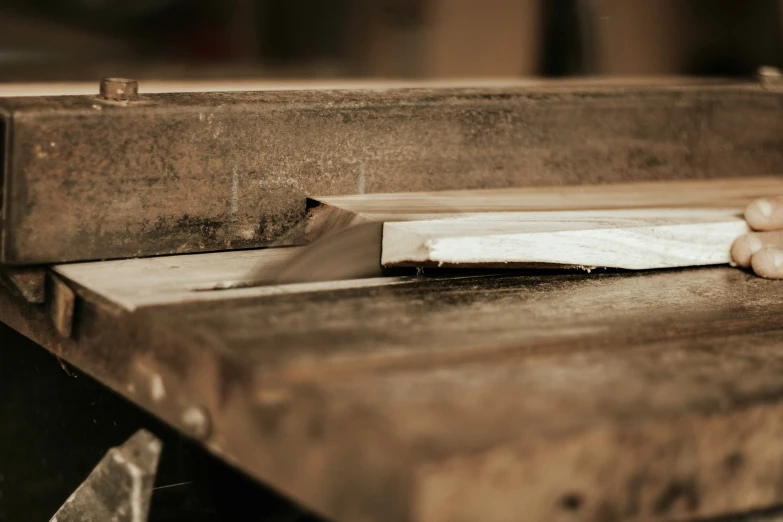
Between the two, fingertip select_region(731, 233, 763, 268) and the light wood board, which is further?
fingertip select_region(731, 233, 763, 268)

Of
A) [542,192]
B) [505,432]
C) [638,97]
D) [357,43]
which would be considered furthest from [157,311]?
[357,43]

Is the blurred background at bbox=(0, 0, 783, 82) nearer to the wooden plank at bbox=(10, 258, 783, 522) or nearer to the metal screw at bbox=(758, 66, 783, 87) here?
the metal screw at bbox=(758, 66, 783, 87)

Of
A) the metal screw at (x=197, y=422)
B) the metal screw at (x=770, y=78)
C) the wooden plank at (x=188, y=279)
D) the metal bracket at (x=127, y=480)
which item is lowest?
the metal bracket at (x=127, y=480)

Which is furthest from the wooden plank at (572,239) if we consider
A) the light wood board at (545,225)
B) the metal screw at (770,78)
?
the metal screw at (770,78)

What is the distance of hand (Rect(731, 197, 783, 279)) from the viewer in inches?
70.5

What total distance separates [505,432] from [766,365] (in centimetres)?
43

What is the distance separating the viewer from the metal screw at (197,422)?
3.84 ft

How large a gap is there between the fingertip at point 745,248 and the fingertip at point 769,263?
2 centimetres

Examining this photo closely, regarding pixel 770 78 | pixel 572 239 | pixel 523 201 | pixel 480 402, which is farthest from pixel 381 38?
pixel 480 402

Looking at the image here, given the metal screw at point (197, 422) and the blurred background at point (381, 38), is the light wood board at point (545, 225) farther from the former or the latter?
the blurred background at point (381, 38)

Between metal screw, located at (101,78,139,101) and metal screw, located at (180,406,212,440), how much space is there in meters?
0.71

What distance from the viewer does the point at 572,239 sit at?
1.68 metres

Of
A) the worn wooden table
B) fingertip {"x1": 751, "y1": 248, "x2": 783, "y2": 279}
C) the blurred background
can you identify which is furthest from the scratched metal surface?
the blurred background

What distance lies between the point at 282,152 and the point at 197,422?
29.1 inches
